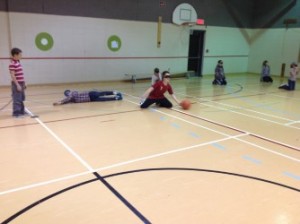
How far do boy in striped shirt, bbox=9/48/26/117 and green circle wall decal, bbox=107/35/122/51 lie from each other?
20.2 ft

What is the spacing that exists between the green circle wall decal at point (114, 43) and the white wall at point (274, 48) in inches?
335

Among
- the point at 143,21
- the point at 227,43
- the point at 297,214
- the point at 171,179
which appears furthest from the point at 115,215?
the point at 227,43

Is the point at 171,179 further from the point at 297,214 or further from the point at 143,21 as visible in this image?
the point at 143,21

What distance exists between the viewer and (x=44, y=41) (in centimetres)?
1050

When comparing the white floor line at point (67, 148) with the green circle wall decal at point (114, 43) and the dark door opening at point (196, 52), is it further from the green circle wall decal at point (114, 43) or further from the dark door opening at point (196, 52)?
the dark door opening at point (196, 52)

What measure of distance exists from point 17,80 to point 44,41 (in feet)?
16.5

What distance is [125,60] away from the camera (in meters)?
12.5

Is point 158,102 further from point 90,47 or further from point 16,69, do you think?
point 90,47

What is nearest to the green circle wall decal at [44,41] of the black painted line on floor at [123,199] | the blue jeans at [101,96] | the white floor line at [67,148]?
the blue jeans at [101,96]

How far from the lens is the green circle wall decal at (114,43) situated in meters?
11.9

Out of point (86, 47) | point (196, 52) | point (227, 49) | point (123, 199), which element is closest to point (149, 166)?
point (123, 199)

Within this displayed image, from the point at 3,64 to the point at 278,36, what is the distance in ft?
43.3

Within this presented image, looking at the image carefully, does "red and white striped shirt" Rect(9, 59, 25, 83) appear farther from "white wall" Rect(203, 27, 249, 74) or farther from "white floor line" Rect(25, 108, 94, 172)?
"white wall" Rect(203, 27, 249, 74)

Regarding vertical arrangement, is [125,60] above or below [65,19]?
below
